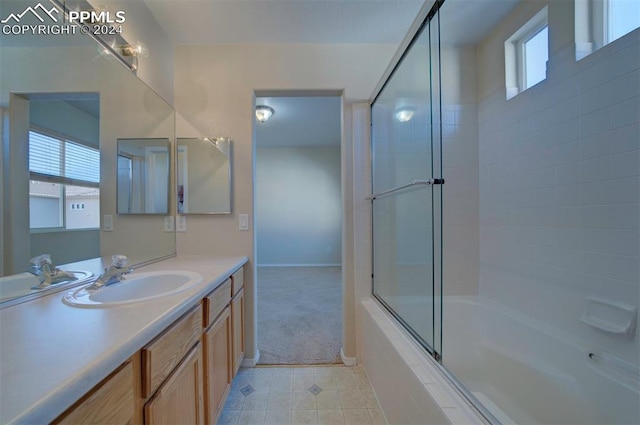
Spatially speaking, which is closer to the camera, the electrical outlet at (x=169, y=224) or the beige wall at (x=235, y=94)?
the electrical outlet at (x=169, y=224)

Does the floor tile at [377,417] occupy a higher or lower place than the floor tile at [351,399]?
lower

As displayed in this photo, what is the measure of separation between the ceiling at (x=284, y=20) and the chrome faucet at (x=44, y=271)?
165cm

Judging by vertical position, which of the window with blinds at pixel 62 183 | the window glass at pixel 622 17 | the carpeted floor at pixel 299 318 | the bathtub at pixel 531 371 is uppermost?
the window glass at pixel 622 17

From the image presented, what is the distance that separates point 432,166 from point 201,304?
4.64 ft

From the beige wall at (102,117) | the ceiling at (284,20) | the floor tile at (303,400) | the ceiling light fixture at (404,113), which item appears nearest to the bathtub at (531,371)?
the floor tile at (303,400)

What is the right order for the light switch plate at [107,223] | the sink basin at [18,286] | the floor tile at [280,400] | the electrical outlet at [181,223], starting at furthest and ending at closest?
the electrical outlet at [181,223], the floor tile at [280,400], the light switch plate at [107,223], the sink basin at [18,286]

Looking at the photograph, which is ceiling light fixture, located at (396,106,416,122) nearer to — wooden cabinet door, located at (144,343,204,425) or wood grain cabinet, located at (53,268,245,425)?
wood grain cabinet, located at (53,268,245,425)

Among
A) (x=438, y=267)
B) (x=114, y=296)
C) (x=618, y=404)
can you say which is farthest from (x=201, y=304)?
(x=618, y=404)

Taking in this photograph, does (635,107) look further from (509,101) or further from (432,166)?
(432,166)

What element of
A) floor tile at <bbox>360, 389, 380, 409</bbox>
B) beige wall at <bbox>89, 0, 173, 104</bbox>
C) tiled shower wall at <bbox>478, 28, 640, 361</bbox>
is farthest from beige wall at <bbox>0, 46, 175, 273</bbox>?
tiled shower wall at <bbox>478, 28, 640, 361</bbox>

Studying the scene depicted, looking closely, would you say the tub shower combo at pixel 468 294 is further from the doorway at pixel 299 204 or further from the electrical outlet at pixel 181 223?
the doorway at pixel 299 204

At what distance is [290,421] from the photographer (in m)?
1.41

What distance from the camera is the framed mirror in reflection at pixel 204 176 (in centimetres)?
195

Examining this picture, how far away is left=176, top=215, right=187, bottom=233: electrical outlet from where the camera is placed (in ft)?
6.37
